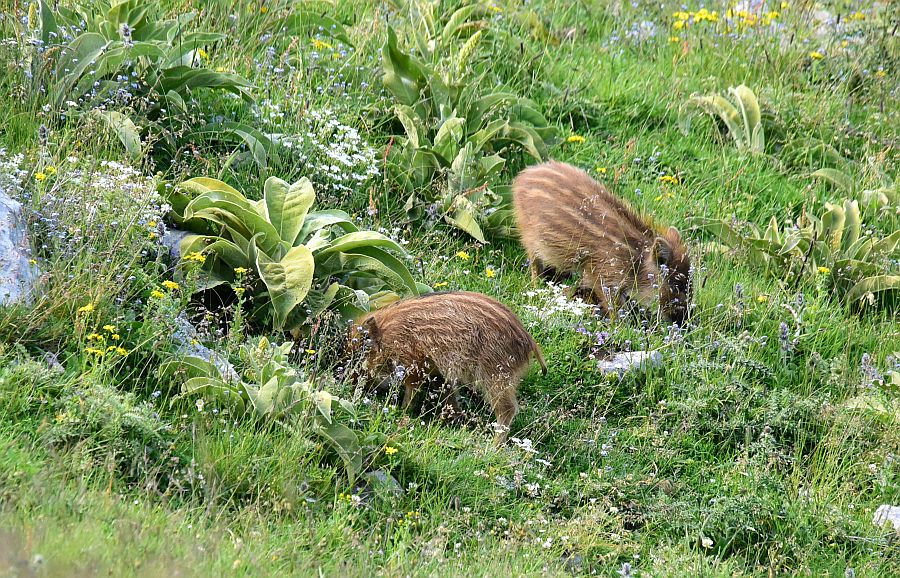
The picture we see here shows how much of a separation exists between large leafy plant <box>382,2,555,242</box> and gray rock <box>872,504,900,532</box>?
2.89 m

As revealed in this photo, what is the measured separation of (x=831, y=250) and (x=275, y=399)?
443 cm

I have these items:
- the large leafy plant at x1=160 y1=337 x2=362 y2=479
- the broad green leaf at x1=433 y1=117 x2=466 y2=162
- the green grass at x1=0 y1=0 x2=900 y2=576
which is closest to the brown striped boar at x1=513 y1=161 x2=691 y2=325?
the green grass at x1=0 y1=0 x2=900 y2=576

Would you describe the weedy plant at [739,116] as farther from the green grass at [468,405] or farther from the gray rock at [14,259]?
the gray rock at [14,259]

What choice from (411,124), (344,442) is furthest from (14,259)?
(411,124)

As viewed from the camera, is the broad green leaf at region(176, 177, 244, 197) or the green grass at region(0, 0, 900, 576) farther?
→ the broad green leaf at region(176, 177, 244, 197)

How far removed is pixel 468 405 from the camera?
214 inches

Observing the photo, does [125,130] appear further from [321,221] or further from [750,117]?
[750,117]

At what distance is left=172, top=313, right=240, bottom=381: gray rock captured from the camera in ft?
15.4

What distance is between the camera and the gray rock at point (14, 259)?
14.8 ft

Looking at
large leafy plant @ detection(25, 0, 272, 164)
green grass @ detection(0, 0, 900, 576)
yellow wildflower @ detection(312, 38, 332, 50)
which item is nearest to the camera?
green grass @ detection(0, 0, 900, 576)

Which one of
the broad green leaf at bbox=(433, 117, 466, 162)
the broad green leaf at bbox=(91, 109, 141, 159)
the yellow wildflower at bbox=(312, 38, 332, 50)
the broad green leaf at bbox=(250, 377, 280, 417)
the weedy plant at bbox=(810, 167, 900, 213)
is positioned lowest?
the broad green leaf at bbox=(250, 377, 280, 417)

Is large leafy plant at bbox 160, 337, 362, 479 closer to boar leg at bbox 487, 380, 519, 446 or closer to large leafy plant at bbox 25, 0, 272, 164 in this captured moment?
boar leg at bbox 487, 380, 519, 446

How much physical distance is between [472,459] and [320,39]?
4330 mm

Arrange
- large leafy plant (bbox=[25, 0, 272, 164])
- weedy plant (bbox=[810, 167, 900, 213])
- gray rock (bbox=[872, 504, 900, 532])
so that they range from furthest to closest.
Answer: weedy plant (bbox=[810, 167, 900, 213]) → large leafy plant (bbox=[25, 0, 272, 164]) → gray rock (bbox=[872, 504, 900, 532])
